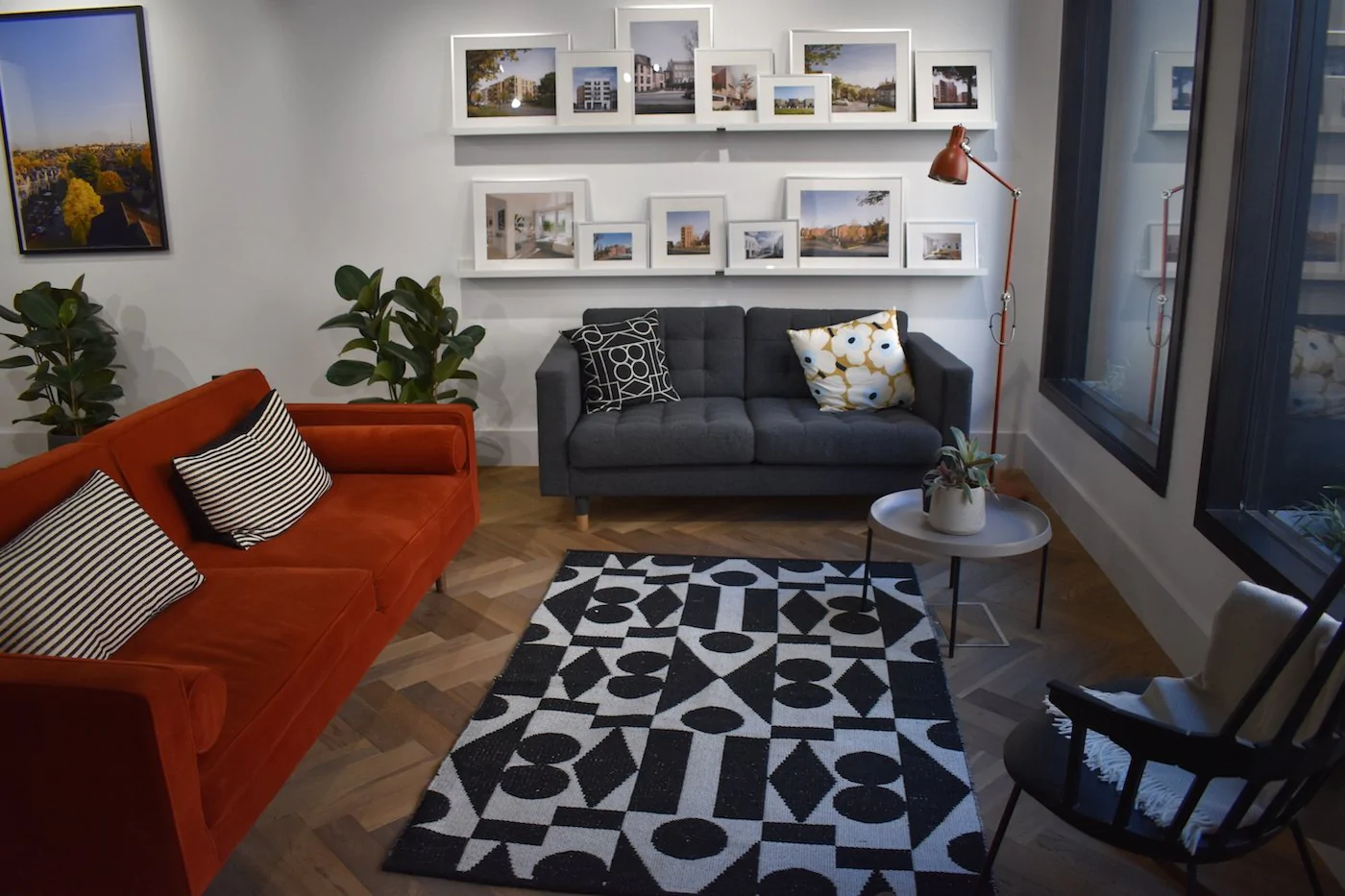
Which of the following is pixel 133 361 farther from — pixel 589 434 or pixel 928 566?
pixel 928 566

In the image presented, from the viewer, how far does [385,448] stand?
376 centimetres

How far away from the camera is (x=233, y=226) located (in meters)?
5.39

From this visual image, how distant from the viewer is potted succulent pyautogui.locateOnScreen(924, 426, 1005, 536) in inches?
128

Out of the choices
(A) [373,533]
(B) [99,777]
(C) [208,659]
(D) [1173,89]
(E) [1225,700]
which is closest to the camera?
(B) [99,777]

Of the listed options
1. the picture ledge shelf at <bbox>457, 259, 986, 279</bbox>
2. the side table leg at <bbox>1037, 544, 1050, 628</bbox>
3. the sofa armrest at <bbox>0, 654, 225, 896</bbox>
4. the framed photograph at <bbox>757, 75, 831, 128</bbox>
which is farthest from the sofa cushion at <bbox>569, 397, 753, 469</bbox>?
the sofa armrest at <bbox>0, 654, 225, 896</bbox>

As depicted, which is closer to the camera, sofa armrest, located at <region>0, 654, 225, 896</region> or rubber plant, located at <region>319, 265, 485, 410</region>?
sofa armrest, located at <region>0, 654, 225, 896</region>

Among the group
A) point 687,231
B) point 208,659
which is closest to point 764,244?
point 687,231

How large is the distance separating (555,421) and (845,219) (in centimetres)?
180

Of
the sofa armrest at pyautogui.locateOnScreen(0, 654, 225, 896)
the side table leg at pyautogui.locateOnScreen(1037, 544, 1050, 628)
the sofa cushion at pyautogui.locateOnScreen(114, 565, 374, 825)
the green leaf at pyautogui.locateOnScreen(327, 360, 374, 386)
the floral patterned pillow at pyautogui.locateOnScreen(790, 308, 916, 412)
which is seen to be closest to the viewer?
the sofa armrest at pyautogui.locateOnScreen(0, 654, 225, 896)

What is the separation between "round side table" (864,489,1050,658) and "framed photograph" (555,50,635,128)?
2470 millimetres

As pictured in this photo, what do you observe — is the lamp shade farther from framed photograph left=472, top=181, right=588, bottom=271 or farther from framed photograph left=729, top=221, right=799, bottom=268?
framed photograph left=472, top=181, right=588, bottom=271

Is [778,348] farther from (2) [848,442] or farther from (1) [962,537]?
(1) [962,537]

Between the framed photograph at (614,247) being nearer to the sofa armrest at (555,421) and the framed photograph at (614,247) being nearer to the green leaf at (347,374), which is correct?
the sofa armrest at (555,421)

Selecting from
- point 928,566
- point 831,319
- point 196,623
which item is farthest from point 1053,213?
point 196,623
